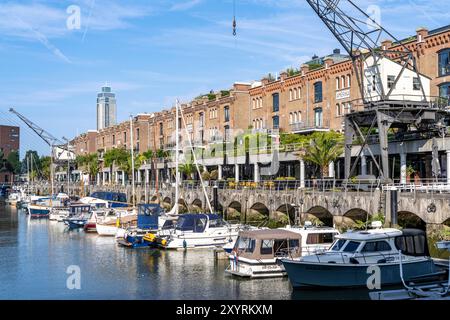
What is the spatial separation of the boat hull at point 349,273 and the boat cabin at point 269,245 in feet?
12.5

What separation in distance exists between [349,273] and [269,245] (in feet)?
20.5

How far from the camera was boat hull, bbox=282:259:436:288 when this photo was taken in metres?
27.2

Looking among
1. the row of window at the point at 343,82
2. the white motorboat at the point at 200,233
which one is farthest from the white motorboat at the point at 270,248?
the row of window at the point at 343,82

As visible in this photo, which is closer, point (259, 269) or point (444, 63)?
point (259, 269)

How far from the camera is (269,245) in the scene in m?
32.3

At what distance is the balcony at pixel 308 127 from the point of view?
230ft

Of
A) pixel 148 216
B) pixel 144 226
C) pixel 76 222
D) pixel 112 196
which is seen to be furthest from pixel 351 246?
pixel 112 196

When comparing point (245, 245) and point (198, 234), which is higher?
point (245, 245)

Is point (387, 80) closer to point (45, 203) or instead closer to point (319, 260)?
point (319, 260)

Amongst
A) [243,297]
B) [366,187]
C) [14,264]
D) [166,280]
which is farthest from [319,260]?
[14,264]

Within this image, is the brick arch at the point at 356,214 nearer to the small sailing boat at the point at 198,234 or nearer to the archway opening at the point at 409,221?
the archway opening at the point at 409,221

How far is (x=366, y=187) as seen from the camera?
44.1 metres

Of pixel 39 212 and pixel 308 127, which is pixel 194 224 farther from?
pixel 39 212

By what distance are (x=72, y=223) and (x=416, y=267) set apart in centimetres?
4860
